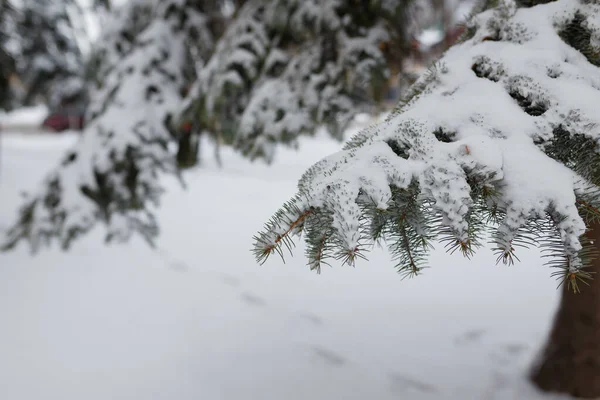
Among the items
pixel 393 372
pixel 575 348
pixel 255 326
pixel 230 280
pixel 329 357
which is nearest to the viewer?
pixel 575 348

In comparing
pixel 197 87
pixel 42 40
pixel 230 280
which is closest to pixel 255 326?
pixel 230 280

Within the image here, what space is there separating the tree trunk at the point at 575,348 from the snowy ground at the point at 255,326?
0.65 feet

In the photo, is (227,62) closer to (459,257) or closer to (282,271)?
(282,271)

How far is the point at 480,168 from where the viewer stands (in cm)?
112

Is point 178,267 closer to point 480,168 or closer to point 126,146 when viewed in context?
point 126,146

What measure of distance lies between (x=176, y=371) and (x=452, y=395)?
1.71m

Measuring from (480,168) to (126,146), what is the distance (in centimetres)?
266

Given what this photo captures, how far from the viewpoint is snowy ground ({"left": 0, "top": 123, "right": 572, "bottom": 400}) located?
2.70 meters

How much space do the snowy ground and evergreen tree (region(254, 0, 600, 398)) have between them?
1771mm

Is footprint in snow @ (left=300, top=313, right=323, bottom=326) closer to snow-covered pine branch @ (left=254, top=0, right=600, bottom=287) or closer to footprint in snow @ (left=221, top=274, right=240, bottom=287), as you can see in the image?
footprint in snow @ (left=221, top=274, right=240, bottom=287)

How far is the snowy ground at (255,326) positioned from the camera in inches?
106

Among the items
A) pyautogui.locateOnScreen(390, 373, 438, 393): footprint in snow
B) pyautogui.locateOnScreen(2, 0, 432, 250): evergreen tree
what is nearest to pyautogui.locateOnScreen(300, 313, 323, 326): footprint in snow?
pyautogui.locateOnScreen(390, 373, 438, 393): footprint in snow

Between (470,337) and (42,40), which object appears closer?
A: (470,337)

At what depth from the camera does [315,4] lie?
2.62 metres
